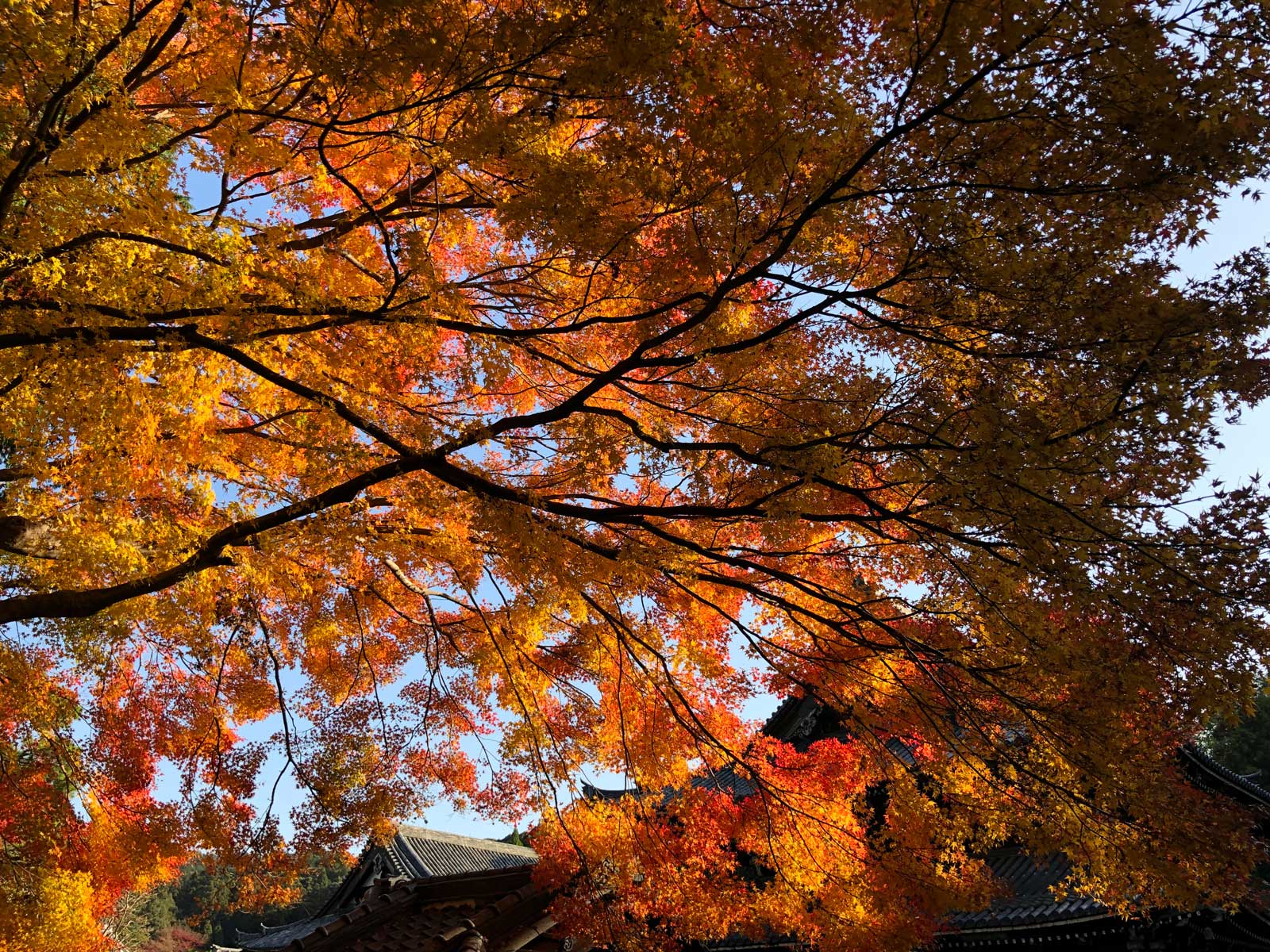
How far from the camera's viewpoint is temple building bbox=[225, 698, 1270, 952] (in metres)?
7.19

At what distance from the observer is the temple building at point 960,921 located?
7.19 meters

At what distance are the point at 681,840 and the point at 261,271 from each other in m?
6.48

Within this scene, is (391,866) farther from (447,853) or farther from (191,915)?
(191,915)

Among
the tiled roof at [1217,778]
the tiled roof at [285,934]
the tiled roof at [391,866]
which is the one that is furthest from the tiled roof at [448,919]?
the tiled roof at [285,934]

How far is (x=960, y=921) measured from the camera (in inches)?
326

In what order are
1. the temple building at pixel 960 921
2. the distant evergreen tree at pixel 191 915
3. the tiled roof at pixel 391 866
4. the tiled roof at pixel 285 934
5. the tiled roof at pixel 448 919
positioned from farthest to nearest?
the distant evergreen tree at pixel 191 915 < the tiled roof at pixel 391 866 < the tiled roof at pixel 285 934 < the tiled roof at pixel 448 919 < the temple building at pixel 960 921

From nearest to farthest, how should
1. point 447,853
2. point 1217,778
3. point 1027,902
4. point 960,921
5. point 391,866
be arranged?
1. point 1027,902
2. point 960,921
3. point 1217,778
4. point 391,866
5. point 447,853

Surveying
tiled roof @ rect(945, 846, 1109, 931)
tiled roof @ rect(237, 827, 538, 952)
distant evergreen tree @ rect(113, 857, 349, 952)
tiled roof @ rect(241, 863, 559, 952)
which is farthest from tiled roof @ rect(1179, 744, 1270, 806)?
distant evergreen tree @ rect(113, 857, 349, 952)

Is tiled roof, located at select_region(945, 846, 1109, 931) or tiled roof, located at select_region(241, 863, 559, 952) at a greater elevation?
tiled roof, located at select_region(241, 863, 559, 952)

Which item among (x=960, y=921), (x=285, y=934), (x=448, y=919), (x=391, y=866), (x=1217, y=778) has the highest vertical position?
(x=391, y=866)

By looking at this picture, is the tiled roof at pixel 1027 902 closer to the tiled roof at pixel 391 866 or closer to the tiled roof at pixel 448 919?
the tiled roof at pixel 448 919

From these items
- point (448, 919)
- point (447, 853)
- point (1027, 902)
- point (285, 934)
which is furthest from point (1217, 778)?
point (285, 934)

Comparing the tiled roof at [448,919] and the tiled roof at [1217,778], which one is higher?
the tiled roof at [448,919]

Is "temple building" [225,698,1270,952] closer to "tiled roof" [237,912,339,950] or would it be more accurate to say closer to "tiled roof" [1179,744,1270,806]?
"tiled roof" [1179,744,1270,806]
